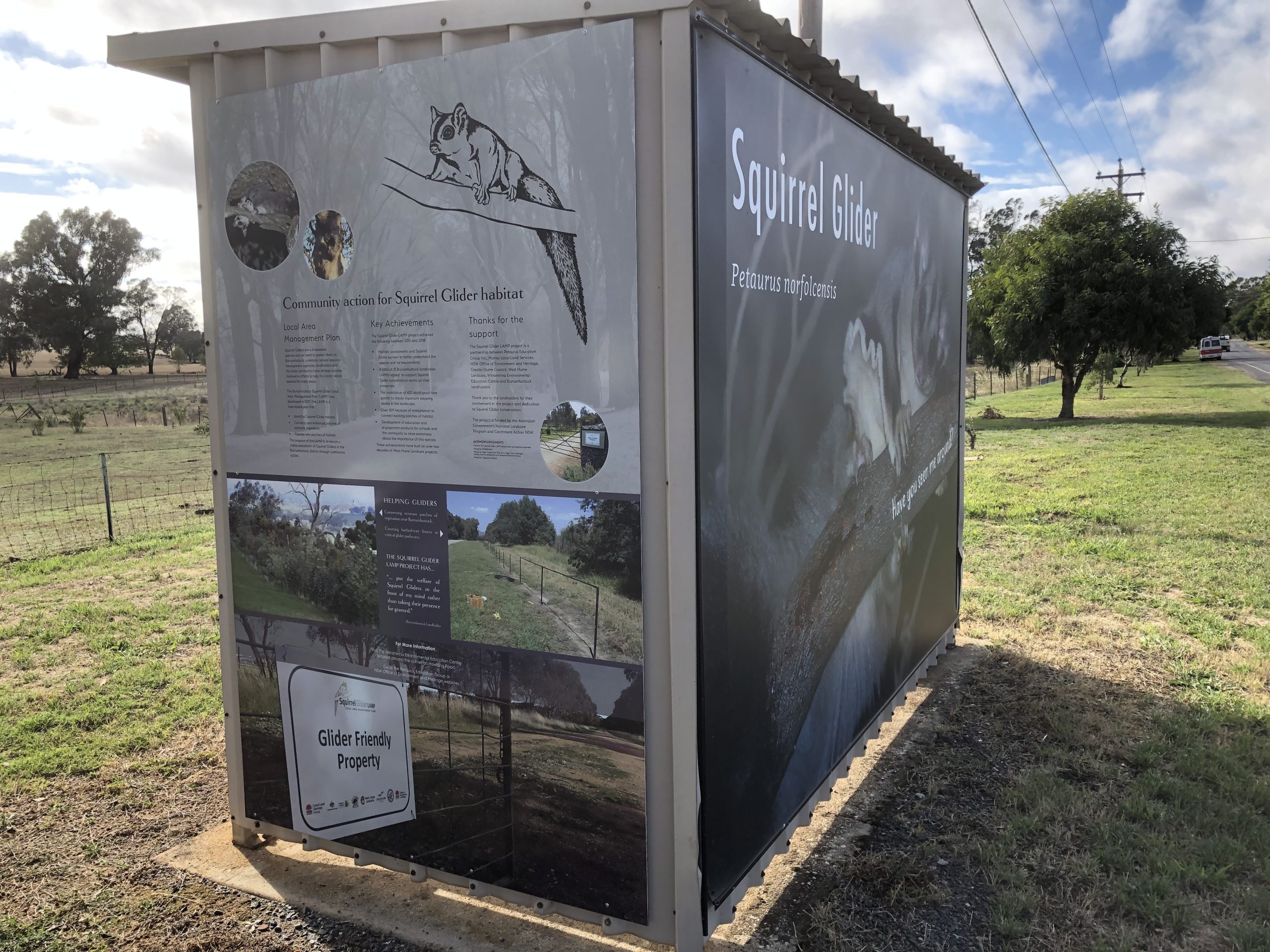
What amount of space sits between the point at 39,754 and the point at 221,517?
2.47 metres

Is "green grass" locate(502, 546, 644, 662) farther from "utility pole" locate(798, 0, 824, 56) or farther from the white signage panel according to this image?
"utility pole" locate(798, 0, 824, 56)

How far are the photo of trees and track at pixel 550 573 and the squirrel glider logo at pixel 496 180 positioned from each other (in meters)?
0.59

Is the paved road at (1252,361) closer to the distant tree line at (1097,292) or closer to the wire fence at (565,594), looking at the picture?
the distant tree line at (1097,292)

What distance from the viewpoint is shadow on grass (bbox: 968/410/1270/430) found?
2218cm

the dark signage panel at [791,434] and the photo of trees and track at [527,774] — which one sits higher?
the dark signage panel at [791,434]

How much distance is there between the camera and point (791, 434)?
331 centimetres

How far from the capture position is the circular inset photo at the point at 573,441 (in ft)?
9.24

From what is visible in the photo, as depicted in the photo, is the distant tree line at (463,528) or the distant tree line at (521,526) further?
the distant tree line at (463,528)

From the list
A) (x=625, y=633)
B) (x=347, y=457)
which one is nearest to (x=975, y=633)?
(x=625, y=633)

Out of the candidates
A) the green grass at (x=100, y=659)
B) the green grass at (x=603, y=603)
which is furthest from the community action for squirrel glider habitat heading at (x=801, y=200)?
the green grass at (x=100, y=659)

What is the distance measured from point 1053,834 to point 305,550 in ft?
11.5

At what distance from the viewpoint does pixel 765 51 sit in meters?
3.10

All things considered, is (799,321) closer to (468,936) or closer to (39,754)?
(468,936)

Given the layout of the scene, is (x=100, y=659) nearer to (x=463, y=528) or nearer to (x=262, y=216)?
(x=262, y=216)
